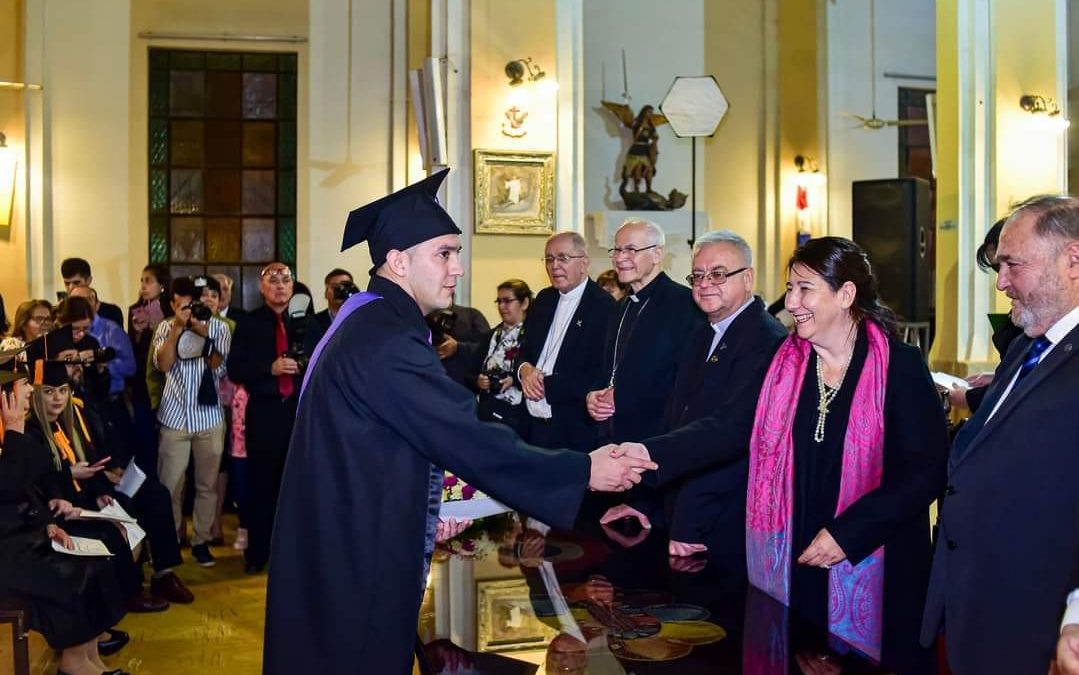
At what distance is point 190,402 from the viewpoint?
621 cm

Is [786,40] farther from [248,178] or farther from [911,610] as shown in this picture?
[911,610]

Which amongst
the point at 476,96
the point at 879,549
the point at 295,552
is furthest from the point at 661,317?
the point at 476,96

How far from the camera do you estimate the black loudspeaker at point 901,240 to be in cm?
965

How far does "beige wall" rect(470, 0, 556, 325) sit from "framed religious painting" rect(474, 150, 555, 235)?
0.06m

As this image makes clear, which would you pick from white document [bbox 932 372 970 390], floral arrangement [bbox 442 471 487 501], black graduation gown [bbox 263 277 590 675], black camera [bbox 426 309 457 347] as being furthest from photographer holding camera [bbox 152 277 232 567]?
black graduation gown [bbox 263 277 590 675]

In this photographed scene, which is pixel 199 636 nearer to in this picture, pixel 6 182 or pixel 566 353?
pixel 566 353

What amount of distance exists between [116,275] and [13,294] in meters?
0.84

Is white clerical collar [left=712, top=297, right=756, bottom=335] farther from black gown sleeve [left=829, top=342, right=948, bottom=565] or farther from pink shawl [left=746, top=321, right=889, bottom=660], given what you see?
black gown sleeve [left=829, top=342, right=948, bottom=565]

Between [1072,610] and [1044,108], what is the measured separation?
6.92 meters

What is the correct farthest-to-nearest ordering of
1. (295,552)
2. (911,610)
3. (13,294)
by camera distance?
1. (13,294)
2. (911,610)
3. (295,552)

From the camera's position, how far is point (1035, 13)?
802 cm

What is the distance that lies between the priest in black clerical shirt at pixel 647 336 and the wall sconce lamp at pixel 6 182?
6.57 m

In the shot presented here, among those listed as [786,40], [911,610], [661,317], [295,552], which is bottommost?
[911,610]

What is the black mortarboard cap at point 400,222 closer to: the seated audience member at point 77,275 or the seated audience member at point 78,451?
the seated audience member at point 78,451
